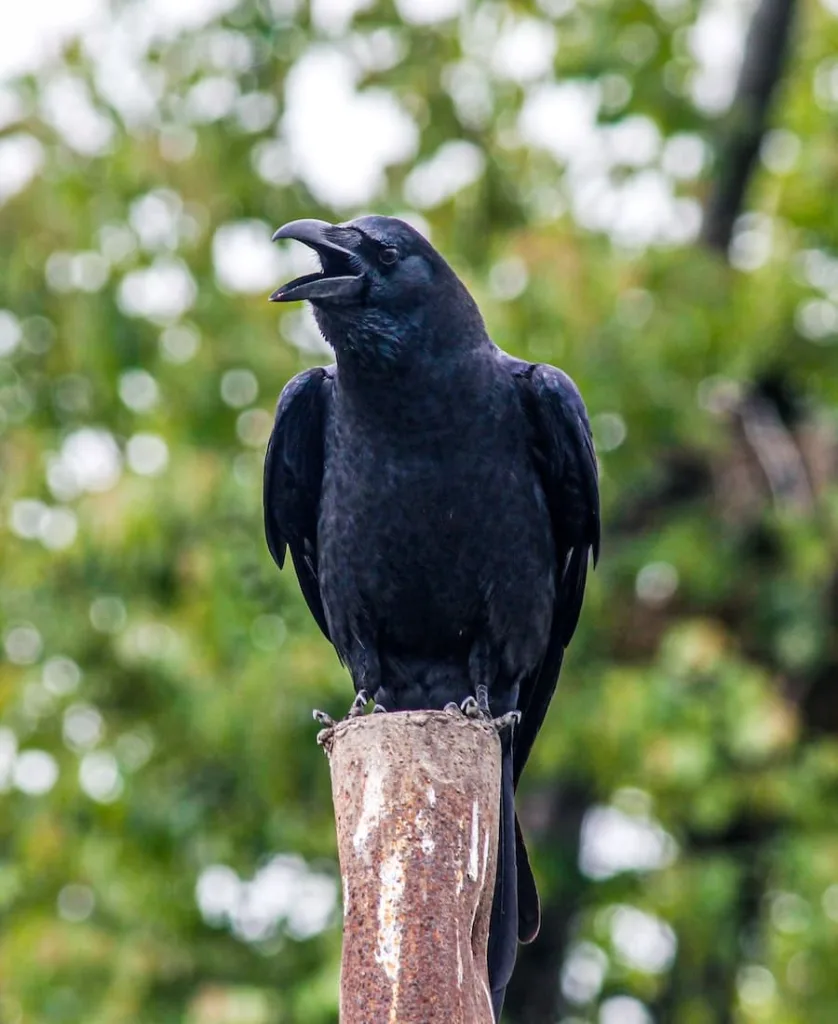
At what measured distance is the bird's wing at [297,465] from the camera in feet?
16.9

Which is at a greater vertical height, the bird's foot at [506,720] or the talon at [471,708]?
the talon at [471,708]

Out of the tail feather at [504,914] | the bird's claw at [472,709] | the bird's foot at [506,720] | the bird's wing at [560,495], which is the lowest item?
the tail feather at [504,914]

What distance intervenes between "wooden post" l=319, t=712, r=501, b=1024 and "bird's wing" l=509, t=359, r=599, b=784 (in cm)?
127

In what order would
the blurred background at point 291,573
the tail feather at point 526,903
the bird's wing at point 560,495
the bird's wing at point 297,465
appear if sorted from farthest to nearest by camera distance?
the blurred background at point 291,573 → the bird's wing at point 297,465 → the bird's wing at point 560,495 → the tail feather at point 526,903

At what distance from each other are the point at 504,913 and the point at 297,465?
1.54m

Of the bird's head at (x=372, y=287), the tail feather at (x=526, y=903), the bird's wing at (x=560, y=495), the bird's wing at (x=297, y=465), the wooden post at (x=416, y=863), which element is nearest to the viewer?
the wooden post at (x=416, y=863)

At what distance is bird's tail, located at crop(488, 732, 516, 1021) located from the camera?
4137 millimetres

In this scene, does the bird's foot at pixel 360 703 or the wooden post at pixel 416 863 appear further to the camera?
the bird's foot at pixel 360 703

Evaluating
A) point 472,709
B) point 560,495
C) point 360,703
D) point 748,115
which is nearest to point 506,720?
point 472,709

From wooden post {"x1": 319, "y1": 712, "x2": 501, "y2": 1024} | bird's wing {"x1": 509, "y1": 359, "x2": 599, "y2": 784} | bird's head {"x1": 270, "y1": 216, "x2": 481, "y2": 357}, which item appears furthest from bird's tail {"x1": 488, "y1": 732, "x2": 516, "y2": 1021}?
bird's head {"x1": 270, "y1": 216, "x2": 481, "y2": 357}

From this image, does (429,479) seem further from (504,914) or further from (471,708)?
(504,914)

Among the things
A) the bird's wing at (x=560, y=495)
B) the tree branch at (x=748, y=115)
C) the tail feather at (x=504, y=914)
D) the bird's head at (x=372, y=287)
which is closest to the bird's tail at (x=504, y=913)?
the tail feather at (x=504, y=914)

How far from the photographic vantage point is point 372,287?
471cm

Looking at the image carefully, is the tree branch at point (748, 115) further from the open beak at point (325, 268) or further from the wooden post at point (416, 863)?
the wooden post at point (416, 863)
